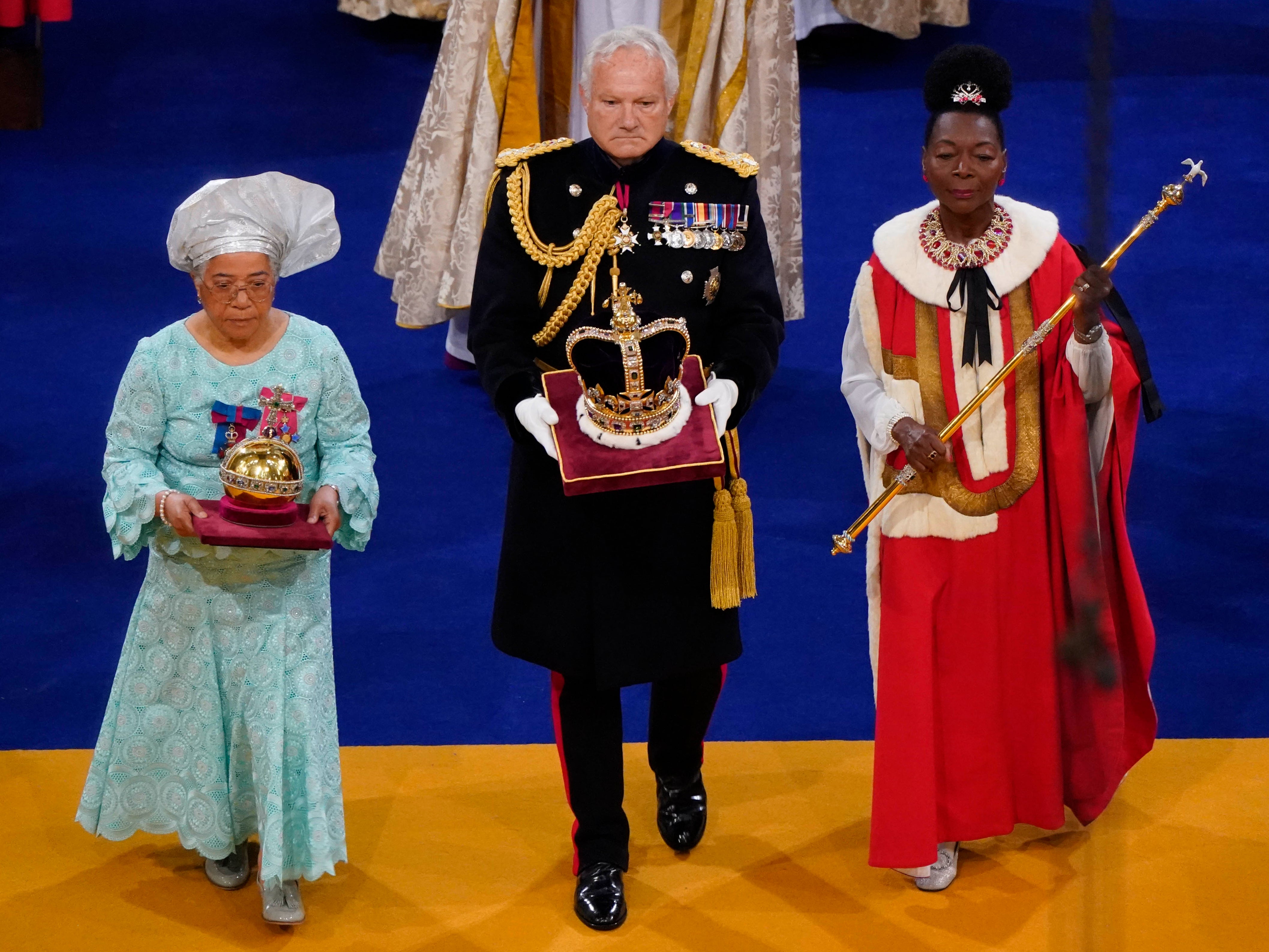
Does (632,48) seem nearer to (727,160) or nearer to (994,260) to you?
(727,160)

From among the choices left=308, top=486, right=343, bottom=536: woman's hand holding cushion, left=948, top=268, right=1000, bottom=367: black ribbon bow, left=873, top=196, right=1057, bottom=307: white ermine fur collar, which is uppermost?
left=873, top=196, right=1057, bottom=307: white ermine fur collar

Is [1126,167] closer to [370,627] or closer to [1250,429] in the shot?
[1250,429]

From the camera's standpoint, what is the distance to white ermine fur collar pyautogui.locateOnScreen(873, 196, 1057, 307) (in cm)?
346

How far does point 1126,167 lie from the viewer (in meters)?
7.73

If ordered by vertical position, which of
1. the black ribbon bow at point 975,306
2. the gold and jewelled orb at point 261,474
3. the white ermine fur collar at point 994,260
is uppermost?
the white ermine fur collar at point 994,260

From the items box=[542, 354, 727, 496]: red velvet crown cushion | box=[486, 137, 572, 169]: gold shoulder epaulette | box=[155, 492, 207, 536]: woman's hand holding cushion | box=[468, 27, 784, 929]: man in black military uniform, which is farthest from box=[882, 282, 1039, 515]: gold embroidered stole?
box=[155, 492, 207, 536]: woman's hand holding cushion

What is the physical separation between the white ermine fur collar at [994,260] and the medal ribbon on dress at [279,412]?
1.16 m

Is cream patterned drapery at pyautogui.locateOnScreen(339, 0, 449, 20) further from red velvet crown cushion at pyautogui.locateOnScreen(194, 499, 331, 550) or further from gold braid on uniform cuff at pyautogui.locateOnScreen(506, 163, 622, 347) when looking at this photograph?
red velvet crown cushion at pyautogui.locateOnScreen(194, 499, 331, 550)

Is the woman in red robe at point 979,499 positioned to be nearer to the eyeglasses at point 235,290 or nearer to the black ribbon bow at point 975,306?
the black ribbon bow at point 975,306

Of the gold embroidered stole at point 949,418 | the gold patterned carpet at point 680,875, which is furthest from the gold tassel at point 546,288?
the gold patterned carpet at point 680,875

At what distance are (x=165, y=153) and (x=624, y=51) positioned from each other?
17.6ft

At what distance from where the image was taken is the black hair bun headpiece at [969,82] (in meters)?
3.36

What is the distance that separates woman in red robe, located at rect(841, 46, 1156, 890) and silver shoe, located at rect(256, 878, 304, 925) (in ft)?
3.70

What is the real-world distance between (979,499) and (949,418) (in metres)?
0.17
